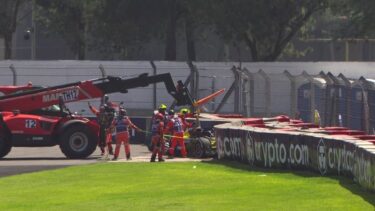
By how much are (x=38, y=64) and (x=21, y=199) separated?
19.9 m

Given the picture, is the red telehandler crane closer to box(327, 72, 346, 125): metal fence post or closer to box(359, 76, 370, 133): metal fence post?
box(327, 72, 346, 125): metal fence post

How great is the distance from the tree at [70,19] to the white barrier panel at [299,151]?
30.6 meters

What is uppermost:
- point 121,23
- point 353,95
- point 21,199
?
point 121,23

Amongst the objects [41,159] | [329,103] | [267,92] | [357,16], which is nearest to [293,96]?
[267,92]

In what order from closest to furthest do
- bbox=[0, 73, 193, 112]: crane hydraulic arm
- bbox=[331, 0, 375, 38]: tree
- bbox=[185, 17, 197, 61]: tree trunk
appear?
bbox=[0, 73, 193, 112]: crane hydraulic arm < bbox=[331, 0, 375, 38]: tree < bbox=[185, 17, 197, 61]: tree trunk

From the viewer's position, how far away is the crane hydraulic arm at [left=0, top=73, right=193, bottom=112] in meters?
26.8

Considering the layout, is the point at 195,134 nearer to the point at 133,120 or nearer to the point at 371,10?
the point at 133,120

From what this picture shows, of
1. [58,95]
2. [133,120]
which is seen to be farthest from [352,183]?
[133,120]

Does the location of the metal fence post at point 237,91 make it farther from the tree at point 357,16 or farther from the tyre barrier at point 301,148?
the tree at point 357,16

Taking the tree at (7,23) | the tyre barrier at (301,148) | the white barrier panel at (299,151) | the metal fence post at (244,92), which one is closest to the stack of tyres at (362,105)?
the tyre barrier at (301,148)

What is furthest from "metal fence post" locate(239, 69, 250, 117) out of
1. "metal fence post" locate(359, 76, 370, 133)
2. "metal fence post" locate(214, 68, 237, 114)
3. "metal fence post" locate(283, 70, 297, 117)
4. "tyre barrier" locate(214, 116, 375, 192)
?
"metal fence post" locate(359, 76, 370, 133)

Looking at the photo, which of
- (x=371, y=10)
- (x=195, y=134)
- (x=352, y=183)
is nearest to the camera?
(x=352, y=183)

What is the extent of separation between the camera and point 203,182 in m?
18.1

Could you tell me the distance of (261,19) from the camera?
47.4 metres
